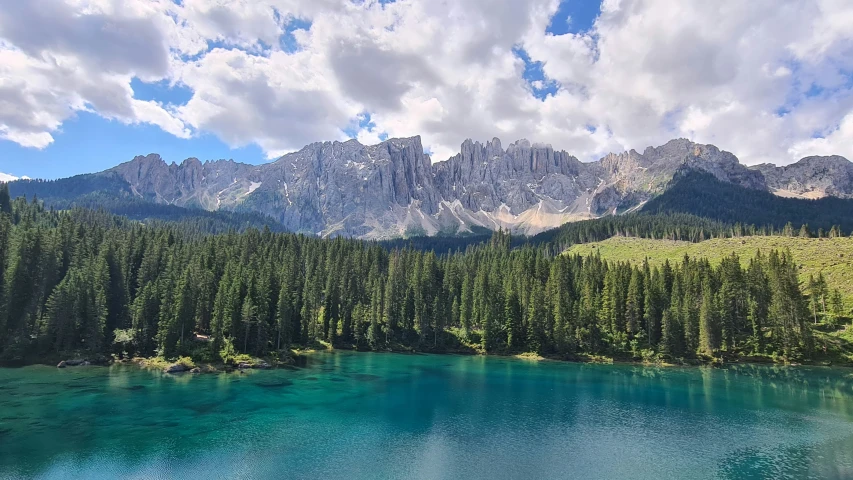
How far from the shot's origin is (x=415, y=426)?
53750 mm

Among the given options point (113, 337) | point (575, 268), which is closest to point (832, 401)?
point (575, 268)

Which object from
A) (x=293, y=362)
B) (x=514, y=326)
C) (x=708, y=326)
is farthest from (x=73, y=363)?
(x=708, y=326)

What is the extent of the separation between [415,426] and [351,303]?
250 feet

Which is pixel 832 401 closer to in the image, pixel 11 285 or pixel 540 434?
pixel 540 434

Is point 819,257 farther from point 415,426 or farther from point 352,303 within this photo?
point 415,426

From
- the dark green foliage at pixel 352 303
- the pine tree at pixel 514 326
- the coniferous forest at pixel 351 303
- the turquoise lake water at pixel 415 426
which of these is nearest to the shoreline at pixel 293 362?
the coniferous forest at pixel 351 303

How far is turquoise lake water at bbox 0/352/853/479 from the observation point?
40469 mm

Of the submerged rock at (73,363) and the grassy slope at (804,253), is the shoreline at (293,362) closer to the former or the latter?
the submerged rock at (73,363)

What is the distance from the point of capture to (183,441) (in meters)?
44.9

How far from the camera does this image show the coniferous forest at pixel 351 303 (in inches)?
3474

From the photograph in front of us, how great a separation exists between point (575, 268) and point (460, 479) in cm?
11394

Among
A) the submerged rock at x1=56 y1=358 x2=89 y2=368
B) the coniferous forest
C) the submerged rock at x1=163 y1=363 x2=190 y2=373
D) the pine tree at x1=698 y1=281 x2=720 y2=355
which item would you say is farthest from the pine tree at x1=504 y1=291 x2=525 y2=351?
the submerged rock at x1=56 y1=358 x2=89 y2=368

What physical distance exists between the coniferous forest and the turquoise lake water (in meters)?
13.4

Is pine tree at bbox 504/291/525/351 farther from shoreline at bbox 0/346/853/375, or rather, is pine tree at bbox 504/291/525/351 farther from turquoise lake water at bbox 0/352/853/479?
turquoise lake water at bbox 0/352/853/479
